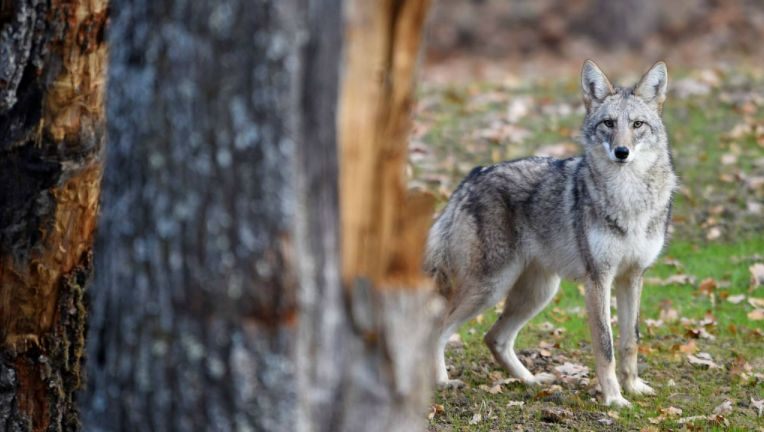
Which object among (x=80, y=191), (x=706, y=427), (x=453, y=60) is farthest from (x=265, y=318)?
(x=453, y=60)

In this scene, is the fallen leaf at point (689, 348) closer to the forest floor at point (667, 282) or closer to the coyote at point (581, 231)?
the forest floor at point (667, 282)

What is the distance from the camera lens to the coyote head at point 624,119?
695 cm

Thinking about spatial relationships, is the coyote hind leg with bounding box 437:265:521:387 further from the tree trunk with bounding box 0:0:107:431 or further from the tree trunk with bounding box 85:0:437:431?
the tree trunk with bounding box 85:0:437:431

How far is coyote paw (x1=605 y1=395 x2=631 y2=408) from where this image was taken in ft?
21.9

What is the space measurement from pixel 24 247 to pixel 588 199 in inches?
153

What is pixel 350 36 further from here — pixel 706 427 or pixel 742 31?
pixel 742 31

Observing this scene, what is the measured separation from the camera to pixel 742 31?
78.6 feet

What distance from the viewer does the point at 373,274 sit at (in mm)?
3252

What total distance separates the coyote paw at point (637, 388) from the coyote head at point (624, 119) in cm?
151

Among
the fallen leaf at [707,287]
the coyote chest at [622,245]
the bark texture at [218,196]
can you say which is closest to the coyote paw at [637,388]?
the coyote chest at [622,245]

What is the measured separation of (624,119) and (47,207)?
3968 mm

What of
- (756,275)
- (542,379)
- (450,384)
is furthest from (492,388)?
(756,275)

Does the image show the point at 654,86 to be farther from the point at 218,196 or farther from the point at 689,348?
the point at 218,196

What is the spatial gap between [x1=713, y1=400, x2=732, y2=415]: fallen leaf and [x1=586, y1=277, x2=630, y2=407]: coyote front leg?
0.56m
